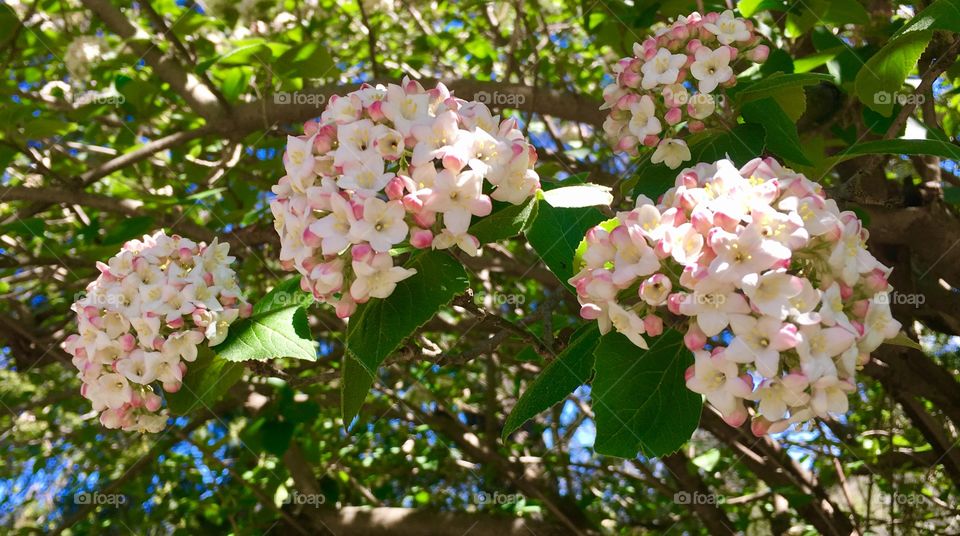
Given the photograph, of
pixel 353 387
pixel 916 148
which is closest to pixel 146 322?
pixel 353 387

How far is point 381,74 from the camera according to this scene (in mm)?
3893

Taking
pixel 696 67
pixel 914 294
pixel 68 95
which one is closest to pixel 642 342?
pixel 696 67

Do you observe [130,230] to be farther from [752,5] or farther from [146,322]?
[752,5]

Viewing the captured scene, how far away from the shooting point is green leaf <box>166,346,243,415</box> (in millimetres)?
1884

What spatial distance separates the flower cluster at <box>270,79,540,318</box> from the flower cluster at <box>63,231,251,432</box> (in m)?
0.43

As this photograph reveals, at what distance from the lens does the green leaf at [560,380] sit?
1.47 m

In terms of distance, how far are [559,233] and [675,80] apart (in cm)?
50

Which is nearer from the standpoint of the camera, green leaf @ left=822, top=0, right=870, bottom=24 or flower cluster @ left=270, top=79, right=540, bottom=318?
flower cluster @ left=270, top=79, right=540, bottom=318

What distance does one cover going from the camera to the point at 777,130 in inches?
69.9

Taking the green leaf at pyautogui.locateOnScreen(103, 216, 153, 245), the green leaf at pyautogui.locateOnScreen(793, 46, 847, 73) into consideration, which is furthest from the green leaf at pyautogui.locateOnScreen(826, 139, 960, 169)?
the green leaf at pyautogui.locateOnScreen(103, 216, 153, 245)

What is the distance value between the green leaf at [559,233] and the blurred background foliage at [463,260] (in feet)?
0.84

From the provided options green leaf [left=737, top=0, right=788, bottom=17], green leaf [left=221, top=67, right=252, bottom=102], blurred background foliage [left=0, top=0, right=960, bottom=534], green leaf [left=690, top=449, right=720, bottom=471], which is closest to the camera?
green leaf [left=737, top=0, right=788, bottom=17]

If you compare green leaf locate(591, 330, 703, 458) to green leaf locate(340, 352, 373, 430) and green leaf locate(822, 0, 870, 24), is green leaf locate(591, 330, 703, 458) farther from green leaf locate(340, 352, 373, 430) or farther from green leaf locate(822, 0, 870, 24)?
green leaf locate(822, 0, 870, 24)

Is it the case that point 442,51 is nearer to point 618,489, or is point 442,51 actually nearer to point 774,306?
point 618,489
